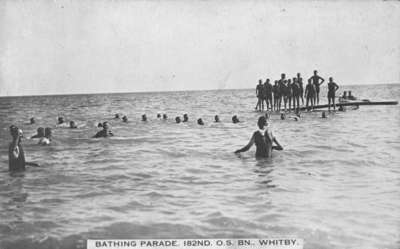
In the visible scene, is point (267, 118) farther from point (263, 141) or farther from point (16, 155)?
point (16, 155)

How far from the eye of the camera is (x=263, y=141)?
10.9 metres

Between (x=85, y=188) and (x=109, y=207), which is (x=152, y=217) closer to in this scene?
(x=109, y=207)

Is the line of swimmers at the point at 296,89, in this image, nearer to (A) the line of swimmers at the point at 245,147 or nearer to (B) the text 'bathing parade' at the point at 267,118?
(B) the text 'bathing parade' at the point at 267,118

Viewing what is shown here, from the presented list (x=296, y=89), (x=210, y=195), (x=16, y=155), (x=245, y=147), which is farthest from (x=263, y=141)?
(x=296, y=89)

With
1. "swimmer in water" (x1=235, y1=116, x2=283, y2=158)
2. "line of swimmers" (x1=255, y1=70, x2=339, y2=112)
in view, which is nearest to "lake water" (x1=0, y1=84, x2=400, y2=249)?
"swimmer in water" (x1=235, y1=116, x2=283, y2=158)

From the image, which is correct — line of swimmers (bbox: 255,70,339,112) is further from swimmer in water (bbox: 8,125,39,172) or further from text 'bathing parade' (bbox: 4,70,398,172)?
swimmer in water (bbox: 8,125,39,172)

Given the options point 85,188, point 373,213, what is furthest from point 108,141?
point 373,213

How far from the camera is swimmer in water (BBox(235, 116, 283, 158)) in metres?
10.3

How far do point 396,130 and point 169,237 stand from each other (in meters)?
13.6

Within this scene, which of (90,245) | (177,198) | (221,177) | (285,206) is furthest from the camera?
(221,177)

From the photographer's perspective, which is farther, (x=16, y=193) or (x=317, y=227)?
(x=16, y=193)

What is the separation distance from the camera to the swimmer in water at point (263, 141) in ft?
33.9

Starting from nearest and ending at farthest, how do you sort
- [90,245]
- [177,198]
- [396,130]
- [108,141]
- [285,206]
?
1. [90,245]
2. [285,206]
3. [177,198]
4. [396,130]
5. [108,141]

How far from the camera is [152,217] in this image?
7.05 meters
